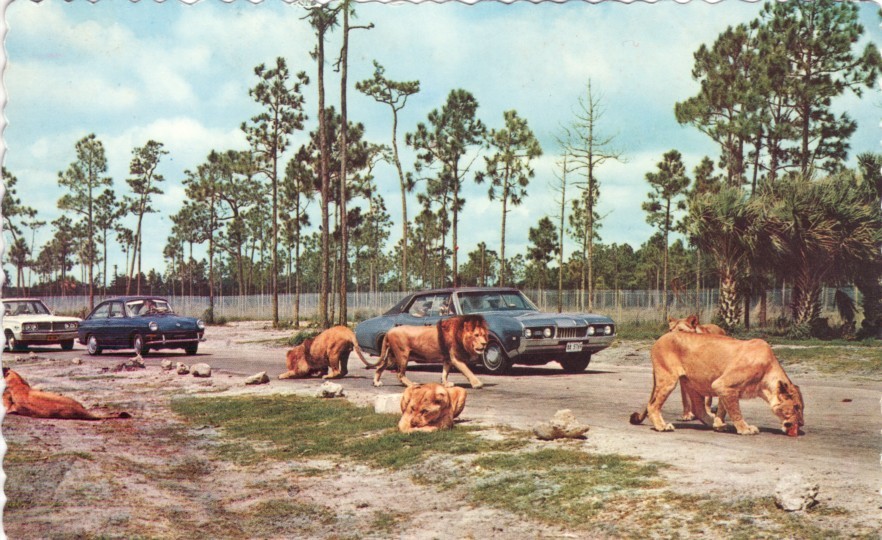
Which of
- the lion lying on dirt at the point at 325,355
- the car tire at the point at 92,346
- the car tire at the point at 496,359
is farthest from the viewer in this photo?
the lion lying on dirt at the point at 325,355

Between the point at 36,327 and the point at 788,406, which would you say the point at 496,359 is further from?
the point at 788,406

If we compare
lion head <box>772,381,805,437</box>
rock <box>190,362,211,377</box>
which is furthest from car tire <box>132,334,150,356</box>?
lion head <box>772,381,805,437</box>

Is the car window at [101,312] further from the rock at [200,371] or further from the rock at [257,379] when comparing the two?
the rock at [257,379]

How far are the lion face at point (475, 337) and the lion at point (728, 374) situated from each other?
417 cm

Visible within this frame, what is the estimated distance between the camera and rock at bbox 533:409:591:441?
7324 mm

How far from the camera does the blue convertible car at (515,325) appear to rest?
12977mm

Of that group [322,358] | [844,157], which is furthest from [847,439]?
[322,358]

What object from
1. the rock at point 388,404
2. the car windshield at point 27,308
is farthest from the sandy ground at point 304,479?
the car windshield at point 27,308

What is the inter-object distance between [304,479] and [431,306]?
24.9 feet

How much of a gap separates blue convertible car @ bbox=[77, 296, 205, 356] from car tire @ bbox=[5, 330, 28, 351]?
89 cm

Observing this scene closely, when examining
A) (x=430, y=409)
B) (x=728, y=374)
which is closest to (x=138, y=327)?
(x=430, y=409)

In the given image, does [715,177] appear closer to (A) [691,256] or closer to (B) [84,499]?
(A) [691,256]

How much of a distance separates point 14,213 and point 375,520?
382 centimetres

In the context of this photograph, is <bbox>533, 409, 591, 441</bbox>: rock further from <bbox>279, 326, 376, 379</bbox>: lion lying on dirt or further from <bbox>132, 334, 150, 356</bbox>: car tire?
<bbox>132, 334, 150, 356</bbox>: car tire
